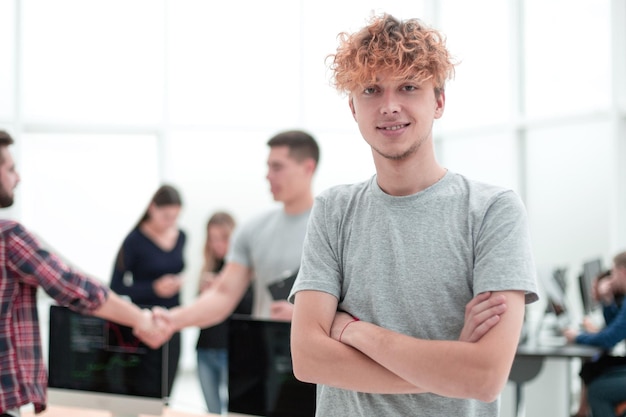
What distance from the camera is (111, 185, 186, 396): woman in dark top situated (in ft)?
16.8

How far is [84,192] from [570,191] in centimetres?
465

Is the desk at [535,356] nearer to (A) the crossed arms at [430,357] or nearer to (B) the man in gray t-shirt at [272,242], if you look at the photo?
(B) the man in gray t-shirt at [272,242]

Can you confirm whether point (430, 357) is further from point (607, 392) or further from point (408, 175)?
point (607, 392)

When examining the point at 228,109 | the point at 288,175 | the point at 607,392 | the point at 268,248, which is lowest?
the point at 607,392

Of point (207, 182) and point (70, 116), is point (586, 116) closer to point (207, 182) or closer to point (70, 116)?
point (207, 182)

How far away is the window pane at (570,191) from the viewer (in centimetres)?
676

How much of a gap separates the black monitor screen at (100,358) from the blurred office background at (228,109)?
4.72m

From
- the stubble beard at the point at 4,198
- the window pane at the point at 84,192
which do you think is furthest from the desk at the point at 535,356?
Result: the window pane at the point at 84,192

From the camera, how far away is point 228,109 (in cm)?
805

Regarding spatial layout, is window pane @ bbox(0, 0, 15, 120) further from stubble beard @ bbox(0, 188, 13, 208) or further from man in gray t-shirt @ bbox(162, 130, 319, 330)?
stubble beard @ bbox(0, 188, 13, 208)

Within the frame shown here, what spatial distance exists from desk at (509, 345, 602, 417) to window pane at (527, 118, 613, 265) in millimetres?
1628

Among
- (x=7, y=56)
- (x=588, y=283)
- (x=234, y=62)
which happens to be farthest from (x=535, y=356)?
(x=7, y=56)

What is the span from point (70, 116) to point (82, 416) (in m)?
4.99

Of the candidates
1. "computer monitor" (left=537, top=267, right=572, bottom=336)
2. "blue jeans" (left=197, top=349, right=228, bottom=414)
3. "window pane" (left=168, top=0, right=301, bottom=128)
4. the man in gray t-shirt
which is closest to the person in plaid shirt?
the man in gray t-shirt
